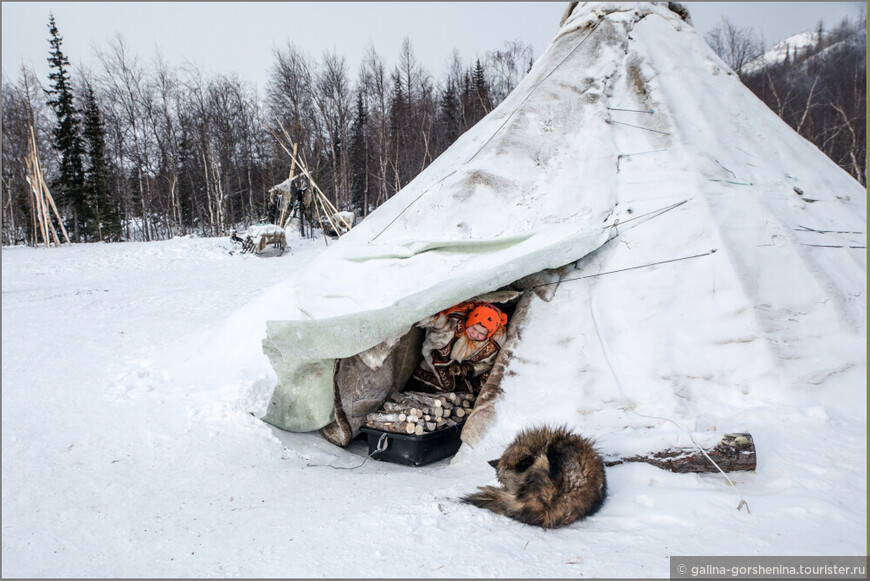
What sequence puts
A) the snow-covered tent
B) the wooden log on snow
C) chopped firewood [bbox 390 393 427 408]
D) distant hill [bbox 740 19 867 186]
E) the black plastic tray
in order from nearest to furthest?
1. the wooden log on snow
2. the snow-covered tent
3. the black plastic tray
4. chopped firewood [bbox 390 393 427 408]
5. distant hill [bbox 740 19 867 186]

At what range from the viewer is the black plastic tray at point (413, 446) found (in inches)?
115

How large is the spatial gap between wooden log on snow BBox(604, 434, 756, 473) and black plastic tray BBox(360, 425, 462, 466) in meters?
1.22

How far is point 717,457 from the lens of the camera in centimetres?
211

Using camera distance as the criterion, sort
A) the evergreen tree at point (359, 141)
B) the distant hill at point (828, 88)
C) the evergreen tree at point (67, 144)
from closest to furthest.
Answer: the distant hill at point (828, 88) < the evergreen tree at point (67, 144) < the evergreen tree at point (359, 141)

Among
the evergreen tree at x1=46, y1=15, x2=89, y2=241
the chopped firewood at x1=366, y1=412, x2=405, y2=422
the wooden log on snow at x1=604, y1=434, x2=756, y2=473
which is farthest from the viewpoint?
the evergreen tree at x1=46, y1=15, x2=89, y2=241

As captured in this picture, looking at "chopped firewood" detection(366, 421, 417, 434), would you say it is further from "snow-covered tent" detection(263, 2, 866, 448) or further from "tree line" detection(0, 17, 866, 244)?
"tree line" detection(0, 17, 866, 244)

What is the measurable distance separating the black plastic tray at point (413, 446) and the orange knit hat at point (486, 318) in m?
0.66

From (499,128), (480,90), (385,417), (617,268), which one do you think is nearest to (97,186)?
(480,90)

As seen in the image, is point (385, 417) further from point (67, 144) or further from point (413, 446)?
point (67, 144)

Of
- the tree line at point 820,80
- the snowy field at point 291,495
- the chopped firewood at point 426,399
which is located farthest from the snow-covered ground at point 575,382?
the tree line at point 820,80

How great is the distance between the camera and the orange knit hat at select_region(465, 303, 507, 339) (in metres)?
2.99

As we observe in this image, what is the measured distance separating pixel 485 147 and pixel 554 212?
3.13 ft

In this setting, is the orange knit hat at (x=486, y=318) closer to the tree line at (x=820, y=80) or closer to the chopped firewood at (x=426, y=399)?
the chopped firewood at (x=426, y=399)

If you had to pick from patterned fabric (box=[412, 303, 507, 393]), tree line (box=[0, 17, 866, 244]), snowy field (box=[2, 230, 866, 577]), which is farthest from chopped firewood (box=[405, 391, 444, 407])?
tree line (box=[0, 17, 866, 244])
